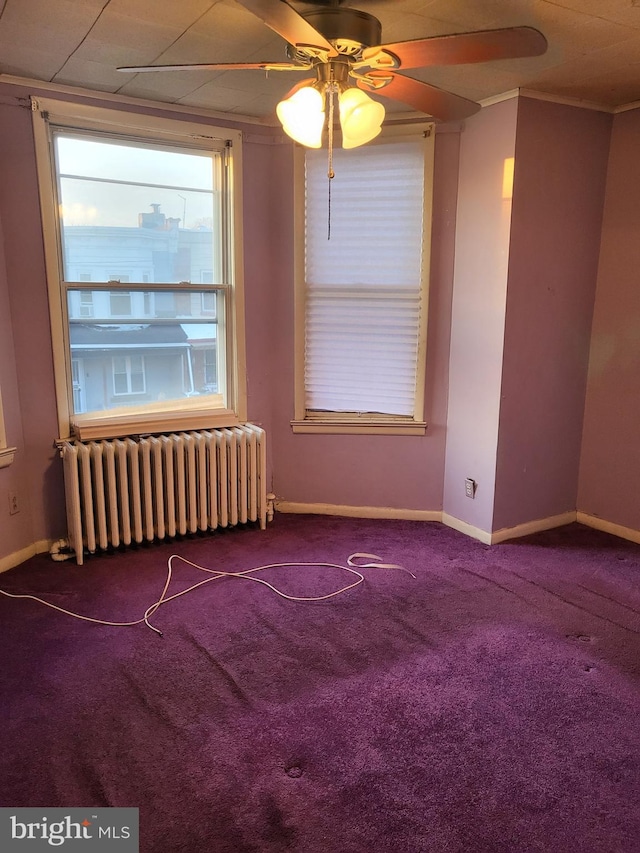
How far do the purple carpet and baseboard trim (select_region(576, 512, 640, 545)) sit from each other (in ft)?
1.45

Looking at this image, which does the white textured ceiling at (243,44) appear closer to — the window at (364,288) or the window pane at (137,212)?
the window pane at (137,212)

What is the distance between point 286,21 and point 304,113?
351mm

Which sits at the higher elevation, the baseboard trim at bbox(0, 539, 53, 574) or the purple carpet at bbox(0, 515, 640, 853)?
the baseboard trim at bbox(0, 539, 53, 574)

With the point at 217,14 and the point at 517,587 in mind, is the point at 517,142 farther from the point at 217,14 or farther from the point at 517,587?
the point at 517,587

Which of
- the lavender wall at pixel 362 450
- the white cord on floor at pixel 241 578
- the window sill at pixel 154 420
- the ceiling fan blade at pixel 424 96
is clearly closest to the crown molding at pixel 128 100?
the lavender wall at pixel 362 450

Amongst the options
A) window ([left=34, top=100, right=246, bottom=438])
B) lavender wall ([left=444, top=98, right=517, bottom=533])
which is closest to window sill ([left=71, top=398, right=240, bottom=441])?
window ([left=34, top=100, right=246, bottom=438])

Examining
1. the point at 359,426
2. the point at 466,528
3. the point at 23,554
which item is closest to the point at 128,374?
the point at 23,554

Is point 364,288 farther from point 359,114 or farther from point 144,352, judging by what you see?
point 359,114

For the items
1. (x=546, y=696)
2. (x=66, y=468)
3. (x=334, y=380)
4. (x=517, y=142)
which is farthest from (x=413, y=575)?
(x=517, y=142)

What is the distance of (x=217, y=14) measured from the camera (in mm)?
2246

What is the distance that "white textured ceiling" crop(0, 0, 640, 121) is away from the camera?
2209 millimetres

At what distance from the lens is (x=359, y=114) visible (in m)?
2.08

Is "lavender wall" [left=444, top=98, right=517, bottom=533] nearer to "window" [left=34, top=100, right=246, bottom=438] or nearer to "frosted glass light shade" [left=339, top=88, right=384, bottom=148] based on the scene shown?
"window" [left=34, top=100, right=246, bottom=438]

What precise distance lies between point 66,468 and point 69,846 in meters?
2.01
